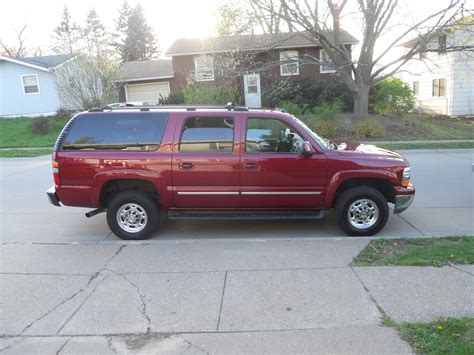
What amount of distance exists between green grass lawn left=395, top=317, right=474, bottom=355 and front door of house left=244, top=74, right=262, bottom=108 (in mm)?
23665

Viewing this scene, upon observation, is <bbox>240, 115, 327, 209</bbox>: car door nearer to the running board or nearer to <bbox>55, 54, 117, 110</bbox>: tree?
the running board

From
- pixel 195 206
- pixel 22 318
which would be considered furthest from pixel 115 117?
pixel 22 318

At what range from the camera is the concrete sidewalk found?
130 inches

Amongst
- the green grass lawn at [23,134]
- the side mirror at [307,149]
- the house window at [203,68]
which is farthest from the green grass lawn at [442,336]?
the house window at [203,68]

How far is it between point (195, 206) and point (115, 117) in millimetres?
1722

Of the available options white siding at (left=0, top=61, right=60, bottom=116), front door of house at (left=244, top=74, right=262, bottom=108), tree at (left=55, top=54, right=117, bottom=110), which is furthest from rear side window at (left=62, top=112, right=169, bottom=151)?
white siding at (left=0, top=61, right=60, bottom=116)

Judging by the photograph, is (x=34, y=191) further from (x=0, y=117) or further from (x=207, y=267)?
(x=0, y=117)

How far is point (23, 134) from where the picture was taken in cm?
2236

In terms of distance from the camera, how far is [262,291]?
410cm

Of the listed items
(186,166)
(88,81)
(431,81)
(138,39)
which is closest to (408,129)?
(431,81)

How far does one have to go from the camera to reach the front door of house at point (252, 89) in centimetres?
2638

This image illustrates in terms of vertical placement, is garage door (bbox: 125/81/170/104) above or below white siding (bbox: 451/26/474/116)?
above

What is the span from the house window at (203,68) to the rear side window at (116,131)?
1758 centimetres

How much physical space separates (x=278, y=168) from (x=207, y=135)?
1.11 m
